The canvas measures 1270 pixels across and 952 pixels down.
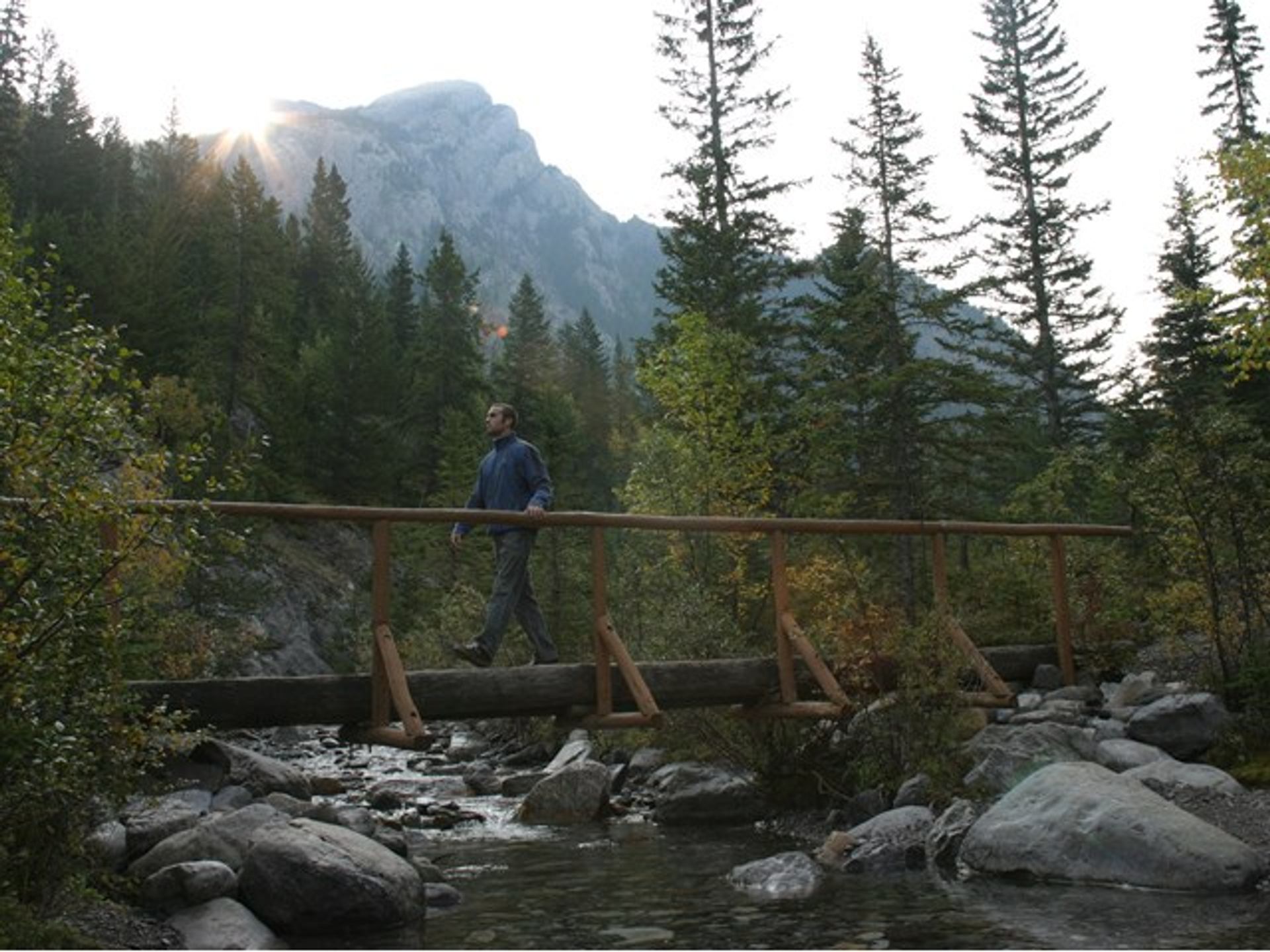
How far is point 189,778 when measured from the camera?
11.1 m

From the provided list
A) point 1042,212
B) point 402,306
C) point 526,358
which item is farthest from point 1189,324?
point 402,306

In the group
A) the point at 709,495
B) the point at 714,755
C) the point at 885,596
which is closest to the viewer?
the point at 885,596

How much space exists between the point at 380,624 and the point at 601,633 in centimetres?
184

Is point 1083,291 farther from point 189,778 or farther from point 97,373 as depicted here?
point 97,373

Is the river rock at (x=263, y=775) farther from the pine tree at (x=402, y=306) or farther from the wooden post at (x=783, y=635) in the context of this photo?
the pine tree at (x=402, y=306)

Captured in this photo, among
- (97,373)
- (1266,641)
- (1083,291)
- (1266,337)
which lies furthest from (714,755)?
(1083,291)

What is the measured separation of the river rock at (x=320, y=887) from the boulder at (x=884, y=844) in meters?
3.48

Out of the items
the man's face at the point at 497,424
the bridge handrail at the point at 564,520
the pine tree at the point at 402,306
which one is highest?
the pine tree at the point at 402,306

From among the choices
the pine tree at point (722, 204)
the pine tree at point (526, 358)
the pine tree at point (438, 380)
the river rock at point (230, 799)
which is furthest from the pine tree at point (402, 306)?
the river rock at point (230, 799)

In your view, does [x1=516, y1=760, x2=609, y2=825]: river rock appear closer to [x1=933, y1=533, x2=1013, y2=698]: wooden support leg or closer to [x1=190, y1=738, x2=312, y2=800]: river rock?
[x1=190, y1=738, x2=312, y2=800]: river rock

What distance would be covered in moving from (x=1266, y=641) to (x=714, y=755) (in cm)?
648

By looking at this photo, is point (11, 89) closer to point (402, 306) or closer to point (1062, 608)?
point (402, 306)

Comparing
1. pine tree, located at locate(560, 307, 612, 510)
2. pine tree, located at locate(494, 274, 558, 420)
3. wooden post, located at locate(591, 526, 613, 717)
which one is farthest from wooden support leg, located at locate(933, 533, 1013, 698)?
pine tree, located at locate(560, 307, 612, 510)

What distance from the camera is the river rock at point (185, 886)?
24.2ft
